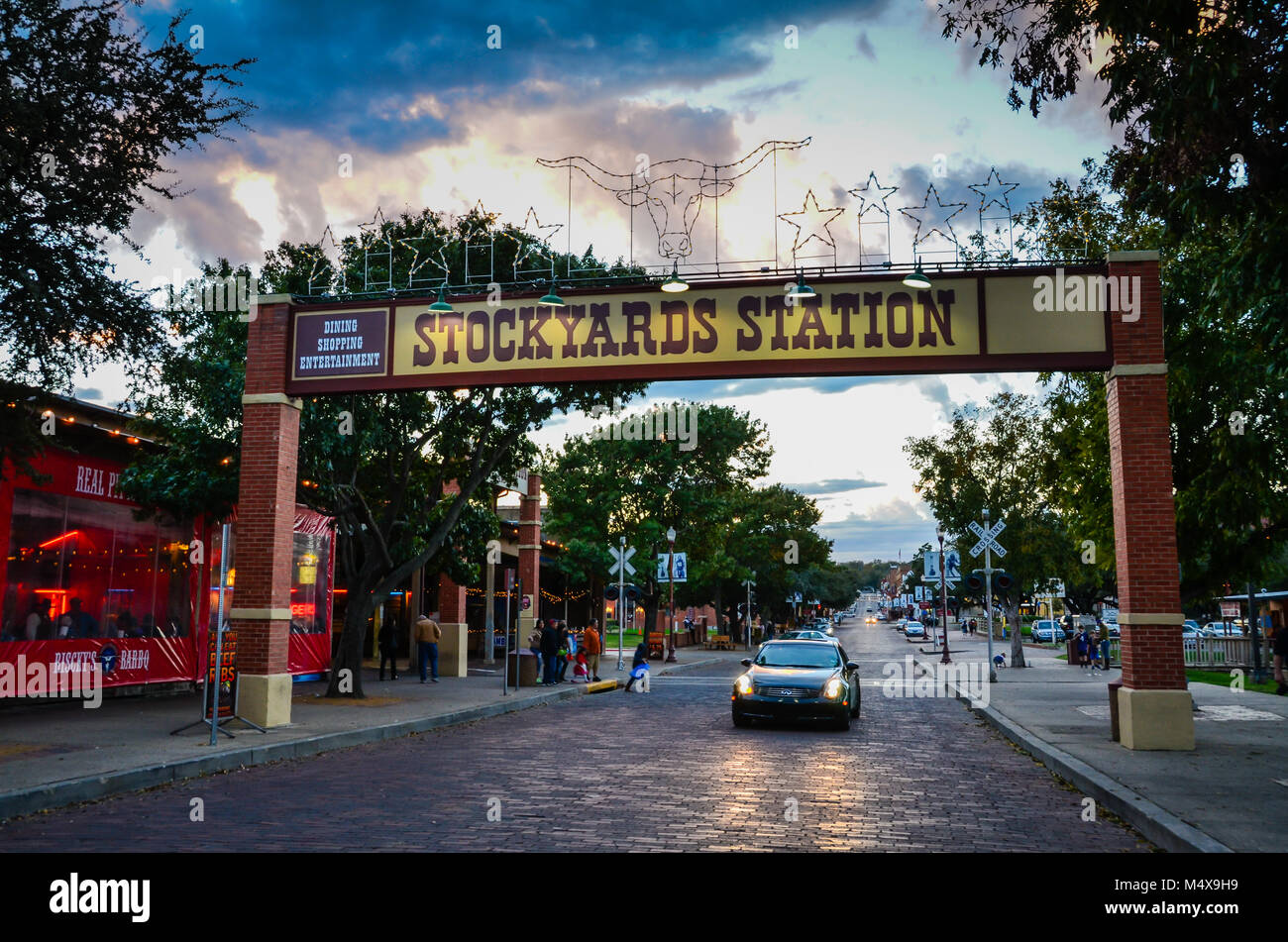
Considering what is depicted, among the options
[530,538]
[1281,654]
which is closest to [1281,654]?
[1281,654]

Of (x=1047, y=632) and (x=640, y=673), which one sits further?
(x=1047, y=632)

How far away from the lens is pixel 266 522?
15.7m

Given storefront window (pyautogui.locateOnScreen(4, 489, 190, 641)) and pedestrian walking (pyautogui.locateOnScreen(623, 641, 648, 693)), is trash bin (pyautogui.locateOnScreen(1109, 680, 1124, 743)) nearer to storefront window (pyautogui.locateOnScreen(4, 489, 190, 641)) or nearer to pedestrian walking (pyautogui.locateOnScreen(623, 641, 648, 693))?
pedestrian walking (pyautogui.locateOnScreen(623, 641, 648, 693))

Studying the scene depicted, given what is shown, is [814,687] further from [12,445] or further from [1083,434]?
[12,445]

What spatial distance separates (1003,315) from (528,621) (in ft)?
72.8

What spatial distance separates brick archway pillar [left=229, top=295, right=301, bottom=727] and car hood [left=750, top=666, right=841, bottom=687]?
7.50m

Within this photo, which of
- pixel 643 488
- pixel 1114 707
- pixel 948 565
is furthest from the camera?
pixel 643 488

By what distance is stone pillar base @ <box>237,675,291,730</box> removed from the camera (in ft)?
49.5

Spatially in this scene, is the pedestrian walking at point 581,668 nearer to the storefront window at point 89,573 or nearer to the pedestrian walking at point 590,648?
the pedestrian walking at point 590,648

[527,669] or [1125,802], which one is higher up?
→ [1125,802]

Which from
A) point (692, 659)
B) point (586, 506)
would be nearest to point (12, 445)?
point (586, 506)

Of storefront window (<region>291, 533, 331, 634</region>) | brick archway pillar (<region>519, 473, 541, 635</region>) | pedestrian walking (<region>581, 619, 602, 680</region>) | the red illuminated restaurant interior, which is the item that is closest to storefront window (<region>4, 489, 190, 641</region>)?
the red illuminated restaurant interior

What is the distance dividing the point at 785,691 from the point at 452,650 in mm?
15736

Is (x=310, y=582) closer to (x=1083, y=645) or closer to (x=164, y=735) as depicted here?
(x=164, y=735)
